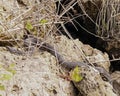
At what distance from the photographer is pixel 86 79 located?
9.13ft

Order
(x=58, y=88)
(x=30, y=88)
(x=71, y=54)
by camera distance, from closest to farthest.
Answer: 1. (x=30, y=88)
2. (x=58, y=88)
3. (x=71, y=54)

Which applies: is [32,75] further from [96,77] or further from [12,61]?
[96,77]

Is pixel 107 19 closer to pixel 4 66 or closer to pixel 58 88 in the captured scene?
pixel 58 88

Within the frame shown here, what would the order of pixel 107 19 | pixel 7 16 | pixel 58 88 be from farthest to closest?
pixel 107 19, pixel 7 16, pixel 58 88

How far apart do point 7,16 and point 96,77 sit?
3.12ft

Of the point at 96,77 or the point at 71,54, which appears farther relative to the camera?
the point at 71,54

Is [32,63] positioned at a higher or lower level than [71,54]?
higher

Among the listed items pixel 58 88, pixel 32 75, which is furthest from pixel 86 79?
pixel 32 75

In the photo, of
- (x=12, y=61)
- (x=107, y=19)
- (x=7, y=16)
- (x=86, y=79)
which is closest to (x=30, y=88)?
A: (x=12, y=61)

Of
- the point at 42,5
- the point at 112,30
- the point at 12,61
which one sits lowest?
the point at 112,30

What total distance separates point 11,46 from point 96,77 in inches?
33.0

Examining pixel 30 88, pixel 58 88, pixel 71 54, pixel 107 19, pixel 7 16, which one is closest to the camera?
pixel 30 88

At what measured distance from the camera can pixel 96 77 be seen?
9.18ft

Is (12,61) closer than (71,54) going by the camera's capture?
Yes
